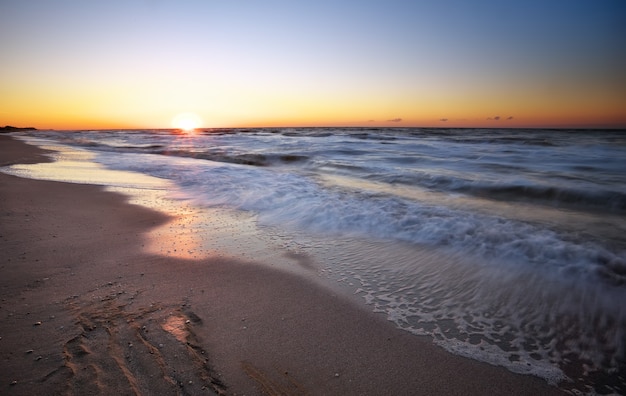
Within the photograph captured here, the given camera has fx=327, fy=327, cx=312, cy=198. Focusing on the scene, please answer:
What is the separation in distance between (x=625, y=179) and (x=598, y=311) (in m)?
9.58

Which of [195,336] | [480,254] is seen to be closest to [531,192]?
[480,254]

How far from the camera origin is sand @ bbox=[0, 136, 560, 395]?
1997 mm

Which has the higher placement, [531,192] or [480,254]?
[531,192]

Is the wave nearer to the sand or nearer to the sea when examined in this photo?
the sea

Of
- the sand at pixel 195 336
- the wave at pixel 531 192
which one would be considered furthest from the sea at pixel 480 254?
the sand at pixel 195 336

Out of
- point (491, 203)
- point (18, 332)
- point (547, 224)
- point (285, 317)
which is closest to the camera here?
point (18, 332)

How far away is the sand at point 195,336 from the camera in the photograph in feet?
6.55

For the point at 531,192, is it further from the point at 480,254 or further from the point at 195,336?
the point at 195,336

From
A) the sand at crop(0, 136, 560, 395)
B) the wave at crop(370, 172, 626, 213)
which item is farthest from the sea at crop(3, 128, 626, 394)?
the sand at crop(0, 136, 560, 395)

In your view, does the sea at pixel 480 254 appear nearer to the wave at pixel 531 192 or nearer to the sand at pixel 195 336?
the wave at pixel 531 192

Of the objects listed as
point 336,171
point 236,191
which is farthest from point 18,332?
point 336,171

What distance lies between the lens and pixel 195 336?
2404 mm

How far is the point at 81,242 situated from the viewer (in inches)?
165

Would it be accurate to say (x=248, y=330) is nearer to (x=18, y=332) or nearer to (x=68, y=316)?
(x=68, y=316)
